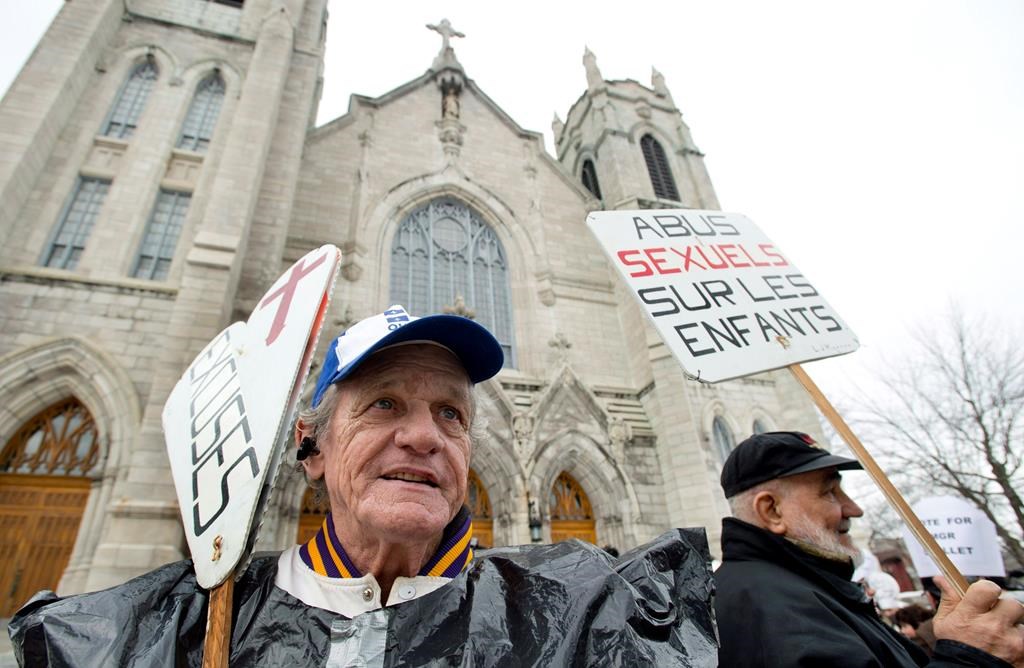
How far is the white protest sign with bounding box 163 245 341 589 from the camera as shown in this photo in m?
1.20

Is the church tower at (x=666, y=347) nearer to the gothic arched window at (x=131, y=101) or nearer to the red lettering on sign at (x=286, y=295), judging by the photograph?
the red lettering on sign at (x=286, y=295)

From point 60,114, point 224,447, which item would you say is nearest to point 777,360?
point 224,447

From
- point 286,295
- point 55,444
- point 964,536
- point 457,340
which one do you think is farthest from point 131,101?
point 964,536

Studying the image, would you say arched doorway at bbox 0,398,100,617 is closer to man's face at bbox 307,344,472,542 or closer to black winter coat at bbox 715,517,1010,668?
man's face at bbox 307,344,472,542

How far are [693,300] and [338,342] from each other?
1729 mm

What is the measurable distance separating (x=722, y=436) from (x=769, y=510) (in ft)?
27.9

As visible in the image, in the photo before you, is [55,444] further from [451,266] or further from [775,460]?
[775,460]

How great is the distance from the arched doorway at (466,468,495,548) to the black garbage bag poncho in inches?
285

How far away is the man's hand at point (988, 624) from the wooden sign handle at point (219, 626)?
1.95m

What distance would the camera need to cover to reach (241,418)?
1.41m

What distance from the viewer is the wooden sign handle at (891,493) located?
1.75m

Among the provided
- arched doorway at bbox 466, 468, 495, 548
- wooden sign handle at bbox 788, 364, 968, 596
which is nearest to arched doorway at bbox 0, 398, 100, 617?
arched doorway at bbox 466, 468, 495, 548

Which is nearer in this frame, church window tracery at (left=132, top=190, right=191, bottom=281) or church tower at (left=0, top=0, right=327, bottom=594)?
church tower at (left=0, top=0, right=327, bottom=594)

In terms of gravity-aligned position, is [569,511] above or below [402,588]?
above
